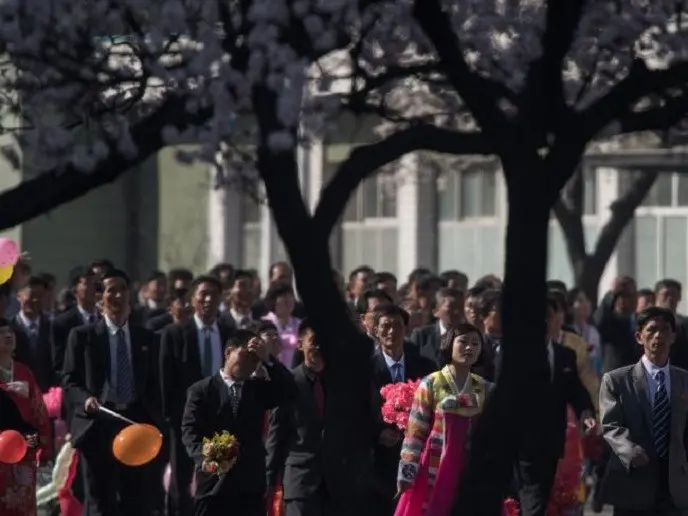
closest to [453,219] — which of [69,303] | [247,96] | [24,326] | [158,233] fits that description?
[158,233]

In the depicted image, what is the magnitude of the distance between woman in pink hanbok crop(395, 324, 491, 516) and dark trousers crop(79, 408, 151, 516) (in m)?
3.40

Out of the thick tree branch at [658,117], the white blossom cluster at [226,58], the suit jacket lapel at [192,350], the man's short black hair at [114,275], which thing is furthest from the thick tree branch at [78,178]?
the suit jacket lapel at [192,350]

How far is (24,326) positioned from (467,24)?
259 inches

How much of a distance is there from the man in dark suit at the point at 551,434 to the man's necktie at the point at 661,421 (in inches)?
82.7

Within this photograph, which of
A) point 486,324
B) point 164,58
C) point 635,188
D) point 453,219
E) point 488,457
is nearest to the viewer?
point 488,457

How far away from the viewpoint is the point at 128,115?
11812mm

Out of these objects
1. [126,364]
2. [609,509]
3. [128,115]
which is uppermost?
[128,115]

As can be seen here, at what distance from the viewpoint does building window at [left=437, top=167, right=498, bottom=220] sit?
35.1 m

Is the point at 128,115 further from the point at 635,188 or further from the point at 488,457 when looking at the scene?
the point at 635,188

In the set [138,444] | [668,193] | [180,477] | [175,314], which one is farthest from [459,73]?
[668,193]

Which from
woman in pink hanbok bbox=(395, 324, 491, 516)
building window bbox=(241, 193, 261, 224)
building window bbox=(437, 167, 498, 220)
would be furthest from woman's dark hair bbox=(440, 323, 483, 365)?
building window bbox=(241, 193, 261, 224)

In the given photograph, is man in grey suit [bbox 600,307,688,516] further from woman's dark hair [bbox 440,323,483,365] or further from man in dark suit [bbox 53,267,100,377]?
man in dark suit [bbox 53,267,100,377]

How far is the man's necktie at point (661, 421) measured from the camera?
13.1 metres

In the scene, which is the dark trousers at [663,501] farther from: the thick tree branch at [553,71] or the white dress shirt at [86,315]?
the white dress shirt at [86,315]
